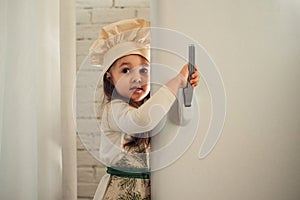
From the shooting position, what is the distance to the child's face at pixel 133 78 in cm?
95

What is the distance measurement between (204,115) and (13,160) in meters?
0.55

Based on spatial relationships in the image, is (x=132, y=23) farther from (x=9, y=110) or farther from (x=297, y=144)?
(x=297, y=144)

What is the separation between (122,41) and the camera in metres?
0.93

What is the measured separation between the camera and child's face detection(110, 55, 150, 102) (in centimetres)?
95

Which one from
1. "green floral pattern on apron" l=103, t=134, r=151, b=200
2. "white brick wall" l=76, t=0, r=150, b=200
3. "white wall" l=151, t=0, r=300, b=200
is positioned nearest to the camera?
"white wall" l=151, t=0, r=300, b=200

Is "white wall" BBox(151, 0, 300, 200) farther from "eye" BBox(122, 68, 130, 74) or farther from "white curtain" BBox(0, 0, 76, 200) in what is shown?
"white curtain" BBox(0, 0, 76, 200)

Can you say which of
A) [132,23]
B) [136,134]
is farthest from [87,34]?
[136,134]

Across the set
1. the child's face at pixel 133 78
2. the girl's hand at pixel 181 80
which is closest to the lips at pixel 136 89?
the child's face at pixel 133 78

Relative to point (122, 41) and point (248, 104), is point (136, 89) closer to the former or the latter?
point (122, 41)

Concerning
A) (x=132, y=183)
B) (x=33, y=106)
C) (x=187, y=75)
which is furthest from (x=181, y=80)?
(x=33, y=106)

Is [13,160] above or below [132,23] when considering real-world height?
below

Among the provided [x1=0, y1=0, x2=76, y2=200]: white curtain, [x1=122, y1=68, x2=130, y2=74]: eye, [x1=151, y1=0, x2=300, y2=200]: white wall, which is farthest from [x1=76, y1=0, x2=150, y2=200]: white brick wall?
[x1=151, y1=0, x2=300, y2=200]: white wall

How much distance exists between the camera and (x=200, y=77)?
2.75ft

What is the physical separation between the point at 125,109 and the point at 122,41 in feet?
0.63
